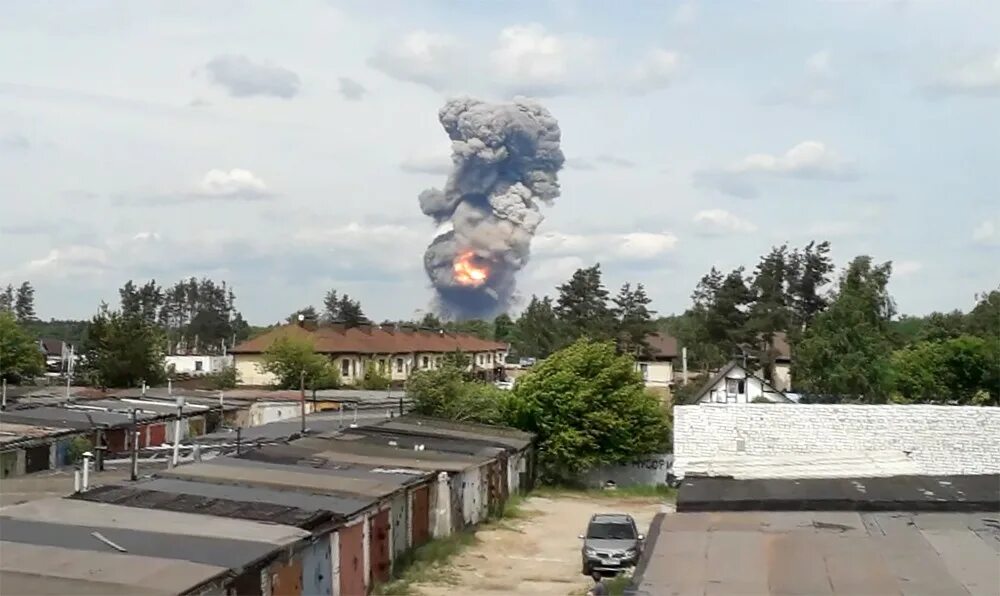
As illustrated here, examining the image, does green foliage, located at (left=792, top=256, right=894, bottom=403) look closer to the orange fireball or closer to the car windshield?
the car windshield

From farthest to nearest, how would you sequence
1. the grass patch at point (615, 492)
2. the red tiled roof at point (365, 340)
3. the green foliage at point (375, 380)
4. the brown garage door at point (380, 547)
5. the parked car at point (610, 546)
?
the red tiled roof at point (365, 340) → the green foliage at point (375, 380) → the grass patch at point (615, 492) → the parked car at point (610, 546) → the brown garage door at point (380, 547)

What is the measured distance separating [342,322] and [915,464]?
2142 inches

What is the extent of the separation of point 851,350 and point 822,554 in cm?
3958

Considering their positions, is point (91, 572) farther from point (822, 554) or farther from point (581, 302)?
point (581, 302)

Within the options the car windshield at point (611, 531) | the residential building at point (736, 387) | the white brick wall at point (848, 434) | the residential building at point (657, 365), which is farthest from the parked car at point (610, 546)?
the residential building at point (657, 365)

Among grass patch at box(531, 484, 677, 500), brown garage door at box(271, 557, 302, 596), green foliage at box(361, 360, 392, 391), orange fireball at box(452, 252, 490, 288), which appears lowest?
grass patch at box(531, 484, 677, 500)

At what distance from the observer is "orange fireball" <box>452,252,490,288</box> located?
7731 inches

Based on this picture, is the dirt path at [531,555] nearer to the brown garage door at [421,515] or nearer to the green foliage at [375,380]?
the brown garage door at [421,515]

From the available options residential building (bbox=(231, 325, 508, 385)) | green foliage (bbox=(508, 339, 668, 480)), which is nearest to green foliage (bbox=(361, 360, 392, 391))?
residential building (bbox=(231, 325, 508, 385))

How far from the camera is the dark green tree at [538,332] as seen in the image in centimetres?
8881

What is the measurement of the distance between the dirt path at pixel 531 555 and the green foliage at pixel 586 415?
13.5 ft

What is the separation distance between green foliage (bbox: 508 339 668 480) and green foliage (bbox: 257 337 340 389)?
24.6 meters

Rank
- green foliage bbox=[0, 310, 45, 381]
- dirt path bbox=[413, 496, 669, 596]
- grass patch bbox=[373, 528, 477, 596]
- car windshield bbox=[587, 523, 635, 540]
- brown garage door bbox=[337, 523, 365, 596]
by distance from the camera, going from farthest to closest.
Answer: green foliage bbox=[0, 310, 45, 381]
car windshield bbox=[587, 523, 635, 540]
dirt path bbox=[413, 496, 669, 596]
grass patch bbox=[373, 528, 477, 596]
brown garage door bbox=[337, 523, 365, 596]

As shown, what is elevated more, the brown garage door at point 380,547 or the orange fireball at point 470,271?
the orange fireball at point 470,271
